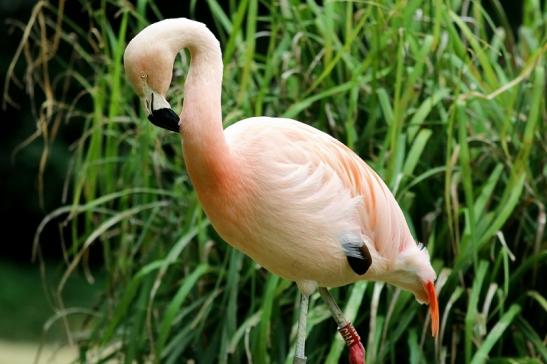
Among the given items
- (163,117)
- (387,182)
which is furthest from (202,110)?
(387,182)

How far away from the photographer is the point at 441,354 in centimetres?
362

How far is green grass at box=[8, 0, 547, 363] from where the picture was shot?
363 centimetres

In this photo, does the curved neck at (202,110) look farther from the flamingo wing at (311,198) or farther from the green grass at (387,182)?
the green grass at (387,182)

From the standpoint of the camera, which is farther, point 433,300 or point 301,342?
A: point 433,300

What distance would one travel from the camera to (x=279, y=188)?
276 cm

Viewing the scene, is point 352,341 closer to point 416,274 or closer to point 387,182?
point 416,274

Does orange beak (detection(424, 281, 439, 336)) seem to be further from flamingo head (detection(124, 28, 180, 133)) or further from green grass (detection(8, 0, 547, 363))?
flamingo head (detection(124, 28, 180, 133))

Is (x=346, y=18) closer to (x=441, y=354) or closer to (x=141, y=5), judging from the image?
(x=141, y=5)

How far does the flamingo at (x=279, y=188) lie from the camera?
8.55 feet

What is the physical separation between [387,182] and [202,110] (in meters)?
1.15

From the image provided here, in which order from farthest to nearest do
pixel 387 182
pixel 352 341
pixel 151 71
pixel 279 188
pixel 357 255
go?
Answer: pixel 387 182
pixel 352 341
pixel 357 255
pixel 279 188
pixel 151 71

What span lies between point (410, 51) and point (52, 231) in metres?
6.52

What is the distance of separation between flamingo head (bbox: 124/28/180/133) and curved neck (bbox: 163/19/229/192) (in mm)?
54

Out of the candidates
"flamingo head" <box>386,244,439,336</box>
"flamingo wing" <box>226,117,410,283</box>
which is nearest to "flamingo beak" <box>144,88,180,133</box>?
"flamingo wing" <box>226,117,410,283</box>
